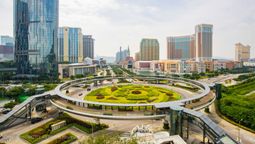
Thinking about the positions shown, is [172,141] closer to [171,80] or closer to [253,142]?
[253,142]

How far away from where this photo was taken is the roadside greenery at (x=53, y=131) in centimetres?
2835

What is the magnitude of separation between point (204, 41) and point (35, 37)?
349 ft

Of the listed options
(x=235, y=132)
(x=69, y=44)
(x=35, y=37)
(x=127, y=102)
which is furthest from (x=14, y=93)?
(x=69, y=44)

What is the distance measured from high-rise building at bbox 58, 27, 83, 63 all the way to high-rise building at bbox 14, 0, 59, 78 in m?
51.6

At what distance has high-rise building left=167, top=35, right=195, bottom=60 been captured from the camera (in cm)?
16475

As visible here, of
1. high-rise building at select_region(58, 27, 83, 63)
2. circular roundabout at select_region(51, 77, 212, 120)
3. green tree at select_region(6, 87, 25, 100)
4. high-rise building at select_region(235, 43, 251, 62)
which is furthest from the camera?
high-rise building at select_region(235, 43, 251, 62)

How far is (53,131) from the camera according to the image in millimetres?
30297

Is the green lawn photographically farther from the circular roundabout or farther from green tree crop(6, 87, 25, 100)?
green tree crop(6, 87, 25, 100)

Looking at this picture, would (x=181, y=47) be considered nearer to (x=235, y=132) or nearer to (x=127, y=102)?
(x=127, y=102)

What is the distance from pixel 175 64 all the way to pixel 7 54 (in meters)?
149

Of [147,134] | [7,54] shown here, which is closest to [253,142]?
[147,134]

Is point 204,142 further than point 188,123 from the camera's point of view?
No

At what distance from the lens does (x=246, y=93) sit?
2251 inches

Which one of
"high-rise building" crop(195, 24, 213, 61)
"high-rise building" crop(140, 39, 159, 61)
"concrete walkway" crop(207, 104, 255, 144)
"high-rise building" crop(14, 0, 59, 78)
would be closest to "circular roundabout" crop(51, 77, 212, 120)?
"concrete walkway" crop(207, 104, 255, 144)
